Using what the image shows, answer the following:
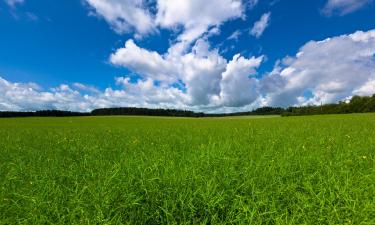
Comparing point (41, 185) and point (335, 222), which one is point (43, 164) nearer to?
point (41, 185)

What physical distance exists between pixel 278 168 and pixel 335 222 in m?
2.41

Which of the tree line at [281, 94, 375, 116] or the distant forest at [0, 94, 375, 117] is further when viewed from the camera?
the distant forest at [0, 94, 375, 117]

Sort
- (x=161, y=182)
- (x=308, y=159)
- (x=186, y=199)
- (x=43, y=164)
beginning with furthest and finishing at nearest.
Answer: (x=43, y=164), (x=308, y=159), (x=161, y=182), (x=186, y=199)

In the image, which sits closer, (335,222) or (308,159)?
(335,222)

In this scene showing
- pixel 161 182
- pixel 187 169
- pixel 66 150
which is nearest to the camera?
pixel 161 182

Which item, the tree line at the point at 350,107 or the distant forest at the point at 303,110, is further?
the distant forest at the point at 303,110

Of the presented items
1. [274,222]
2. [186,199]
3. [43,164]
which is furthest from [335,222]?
[43,164]

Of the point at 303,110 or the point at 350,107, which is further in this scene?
the point at 303,110

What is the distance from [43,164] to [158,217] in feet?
16.0

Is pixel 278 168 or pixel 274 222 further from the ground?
pixel 278 168

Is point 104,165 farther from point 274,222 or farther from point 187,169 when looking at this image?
point 274,222

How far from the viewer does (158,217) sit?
14.1 ft

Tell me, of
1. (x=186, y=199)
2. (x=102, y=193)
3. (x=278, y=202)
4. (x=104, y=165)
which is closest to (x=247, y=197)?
(x=278, y=202)

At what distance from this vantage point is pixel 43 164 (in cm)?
764
